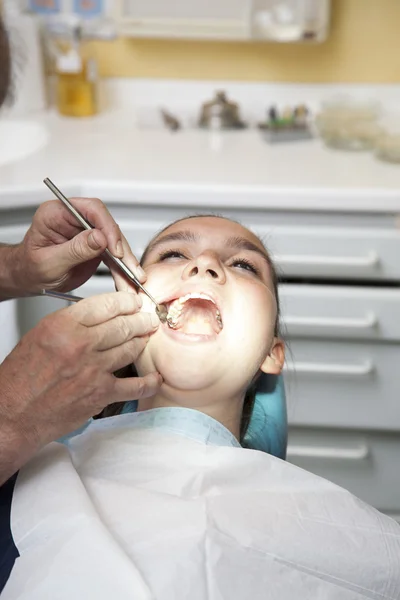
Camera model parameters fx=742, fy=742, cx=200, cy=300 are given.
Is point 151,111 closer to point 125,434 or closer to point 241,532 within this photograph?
point 125,434

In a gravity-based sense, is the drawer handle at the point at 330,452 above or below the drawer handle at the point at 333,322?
below

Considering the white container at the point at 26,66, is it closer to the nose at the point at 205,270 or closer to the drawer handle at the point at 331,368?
the drawer handle at the point at 331,368

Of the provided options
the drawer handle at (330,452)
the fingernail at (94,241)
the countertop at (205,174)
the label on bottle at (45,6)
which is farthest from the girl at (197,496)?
the label on bottle at (45,6)

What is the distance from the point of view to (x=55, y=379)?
0.89 metres

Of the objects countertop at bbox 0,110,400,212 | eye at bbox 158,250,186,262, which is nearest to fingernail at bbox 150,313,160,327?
eye at bbox 158,250,186,262

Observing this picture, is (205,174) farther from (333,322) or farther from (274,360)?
(274,360)

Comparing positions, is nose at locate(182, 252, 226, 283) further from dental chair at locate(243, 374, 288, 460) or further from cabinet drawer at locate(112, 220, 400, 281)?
cabinet drawer at locate(112, 220, 400, 281)

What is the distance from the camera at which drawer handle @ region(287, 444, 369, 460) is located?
6.61ft

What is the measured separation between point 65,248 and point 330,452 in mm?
1140

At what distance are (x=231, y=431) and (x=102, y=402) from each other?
0.33 m

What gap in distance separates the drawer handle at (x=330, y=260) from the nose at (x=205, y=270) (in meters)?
0.68

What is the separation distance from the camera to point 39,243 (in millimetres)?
1239

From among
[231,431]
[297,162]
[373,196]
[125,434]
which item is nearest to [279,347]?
[231,431]

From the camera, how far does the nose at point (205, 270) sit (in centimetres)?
110
